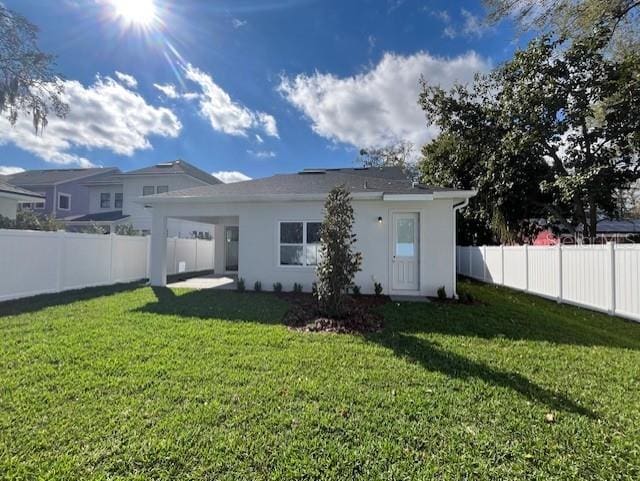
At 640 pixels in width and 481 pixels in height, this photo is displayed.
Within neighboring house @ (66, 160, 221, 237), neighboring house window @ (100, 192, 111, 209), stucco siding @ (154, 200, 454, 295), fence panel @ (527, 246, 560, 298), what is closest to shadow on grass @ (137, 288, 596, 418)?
stucco siding @ (154, 200, 454, 295)

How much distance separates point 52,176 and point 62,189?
7.35 ft

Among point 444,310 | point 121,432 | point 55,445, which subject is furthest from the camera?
point 444,310

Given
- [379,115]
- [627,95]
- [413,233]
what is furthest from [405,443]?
[379,115]

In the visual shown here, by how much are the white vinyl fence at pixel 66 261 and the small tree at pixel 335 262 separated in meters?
8.19

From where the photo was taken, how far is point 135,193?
23234mm

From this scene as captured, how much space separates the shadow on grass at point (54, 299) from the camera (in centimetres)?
778

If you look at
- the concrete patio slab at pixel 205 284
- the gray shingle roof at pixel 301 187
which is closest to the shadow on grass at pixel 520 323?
the gray shingle roof at pixel 301 187

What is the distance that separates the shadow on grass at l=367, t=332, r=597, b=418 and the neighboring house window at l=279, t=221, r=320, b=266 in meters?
4.87

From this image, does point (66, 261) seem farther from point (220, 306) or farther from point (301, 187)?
point (301, 187)

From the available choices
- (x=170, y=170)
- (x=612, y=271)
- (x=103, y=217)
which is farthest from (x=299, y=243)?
(x=103, y=217)

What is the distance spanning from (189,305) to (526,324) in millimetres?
7934

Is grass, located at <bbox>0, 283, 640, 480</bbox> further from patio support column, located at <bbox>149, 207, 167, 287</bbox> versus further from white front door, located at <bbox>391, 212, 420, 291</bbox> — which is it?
patio support column, located at <bbox>149, 207, 167, 287</bbox>

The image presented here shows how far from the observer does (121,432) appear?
299 centimetres

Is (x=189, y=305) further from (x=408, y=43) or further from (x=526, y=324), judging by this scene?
(x=408, y=43)
